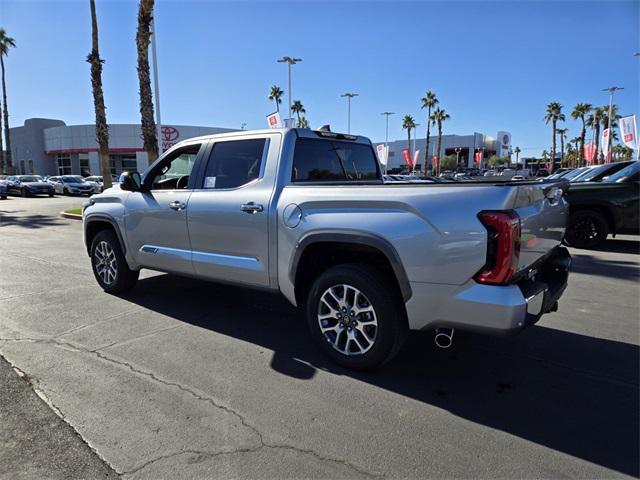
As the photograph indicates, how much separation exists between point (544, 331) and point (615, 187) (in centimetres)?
591

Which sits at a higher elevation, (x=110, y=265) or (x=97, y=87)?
(x=97, y=87)

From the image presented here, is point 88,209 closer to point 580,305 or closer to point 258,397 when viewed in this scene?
point 258,397

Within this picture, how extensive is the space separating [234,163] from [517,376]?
316cm

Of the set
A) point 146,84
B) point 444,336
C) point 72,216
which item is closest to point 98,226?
point 444,336

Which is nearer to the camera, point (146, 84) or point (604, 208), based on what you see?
point (604, 208)

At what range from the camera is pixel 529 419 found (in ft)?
9.24

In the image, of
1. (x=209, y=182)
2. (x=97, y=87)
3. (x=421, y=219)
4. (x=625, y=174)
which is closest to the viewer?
(x=421, y=219)

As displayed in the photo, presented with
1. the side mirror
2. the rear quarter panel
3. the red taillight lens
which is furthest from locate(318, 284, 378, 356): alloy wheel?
the side mirror

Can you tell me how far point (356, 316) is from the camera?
337 cm

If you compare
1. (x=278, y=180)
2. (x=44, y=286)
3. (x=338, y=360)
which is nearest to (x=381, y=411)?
(x=338, y=360)

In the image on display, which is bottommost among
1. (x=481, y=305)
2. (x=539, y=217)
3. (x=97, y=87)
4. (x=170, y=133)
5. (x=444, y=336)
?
(x=444, y=336)

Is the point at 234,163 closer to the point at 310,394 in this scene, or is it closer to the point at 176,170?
the point at 176,170

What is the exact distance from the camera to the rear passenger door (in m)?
3.90

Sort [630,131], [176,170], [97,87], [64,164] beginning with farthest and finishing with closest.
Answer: [64,164], [630,131], [97,87], [176,170]
